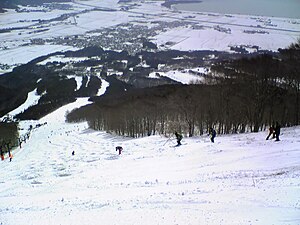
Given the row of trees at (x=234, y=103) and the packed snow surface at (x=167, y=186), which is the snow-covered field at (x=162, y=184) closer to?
the packed snow surface at (x=167, y=186)

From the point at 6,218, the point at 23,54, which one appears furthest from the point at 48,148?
the point at 23,54

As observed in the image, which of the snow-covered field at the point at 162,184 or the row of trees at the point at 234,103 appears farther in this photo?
the row of trees at the point at 234,103

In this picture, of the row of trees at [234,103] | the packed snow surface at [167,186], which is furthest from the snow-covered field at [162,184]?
the row of trees at [234,103]

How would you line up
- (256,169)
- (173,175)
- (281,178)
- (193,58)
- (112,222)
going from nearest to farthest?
(112,222) → (281,178) → (256,169) → (173,175) → (193,58)

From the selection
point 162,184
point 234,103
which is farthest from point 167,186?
point 234,103

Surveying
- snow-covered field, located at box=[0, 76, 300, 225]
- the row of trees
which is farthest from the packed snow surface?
the row of trees

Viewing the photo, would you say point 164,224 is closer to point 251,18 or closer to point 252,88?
point 252,88
